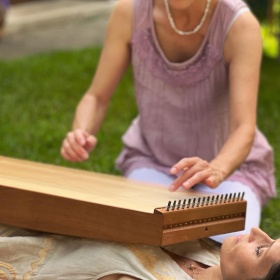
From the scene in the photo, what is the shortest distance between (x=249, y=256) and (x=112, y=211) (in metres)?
0.42

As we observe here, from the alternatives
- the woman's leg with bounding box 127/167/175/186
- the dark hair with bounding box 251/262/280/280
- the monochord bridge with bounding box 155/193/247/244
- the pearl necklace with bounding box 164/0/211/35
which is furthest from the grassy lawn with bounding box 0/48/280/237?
the dark hair with bounding box 251/262/280/280

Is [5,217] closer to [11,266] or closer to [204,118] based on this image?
[11,266]

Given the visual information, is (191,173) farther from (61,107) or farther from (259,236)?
(61,107)

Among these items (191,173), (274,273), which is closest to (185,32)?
(191,173)

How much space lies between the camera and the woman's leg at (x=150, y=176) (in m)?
3.35

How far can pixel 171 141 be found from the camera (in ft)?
11.4

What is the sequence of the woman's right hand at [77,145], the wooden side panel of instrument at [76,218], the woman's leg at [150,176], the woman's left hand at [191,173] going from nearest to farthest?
the wooden side panel of instrument at [76,218] → the woman's left hand at [191,173] → the woman's right hand at [77,145] → the woman's leg at [150,176]

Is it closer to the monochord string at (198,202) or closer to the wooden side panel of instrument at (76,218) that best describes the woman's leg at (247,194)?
the monochord string at (198,202)

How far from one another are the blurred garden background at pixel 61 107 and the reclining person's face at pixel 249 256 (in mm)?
1328

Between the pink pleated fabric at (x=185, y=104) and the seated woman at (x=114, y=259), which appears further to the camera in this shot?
the pink pleated fabric at (x=185, y=104)

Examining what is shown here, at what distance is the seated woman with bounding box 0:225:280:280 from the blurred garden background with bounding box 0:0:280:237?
1234mm

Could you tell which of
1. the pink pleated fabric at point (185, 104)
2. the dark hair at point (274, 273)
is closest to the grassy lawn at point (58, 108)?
the pink pleated fabric at point (185, 104)

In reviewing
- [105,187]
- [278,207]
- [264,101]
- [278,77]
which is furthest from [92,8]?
[105,187]

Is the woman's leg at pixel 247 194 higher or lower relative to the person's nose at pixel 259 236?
lower
